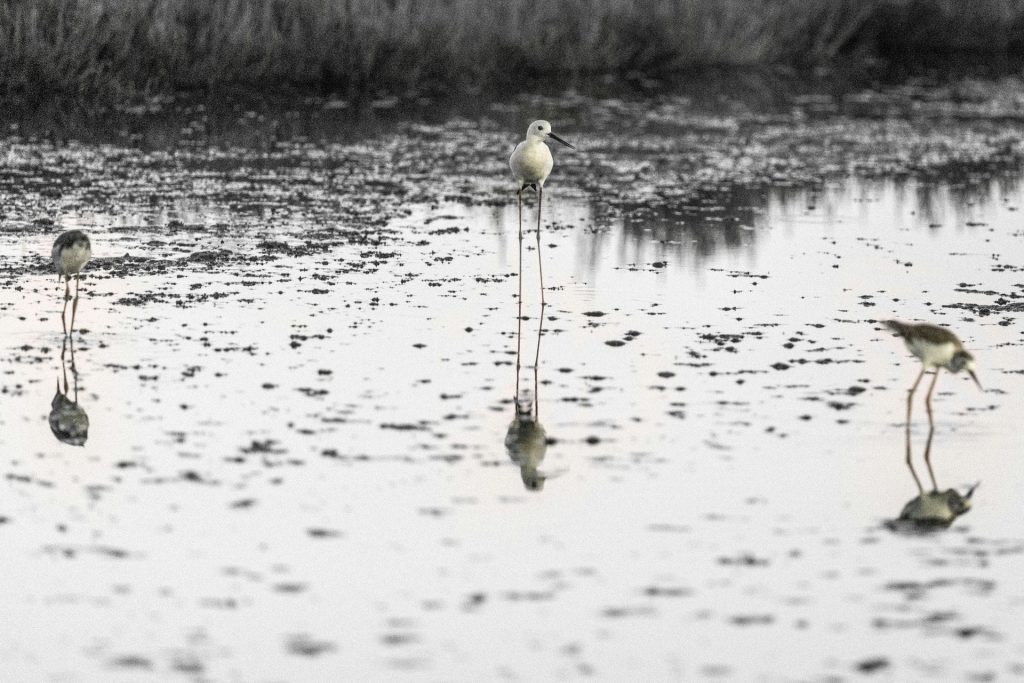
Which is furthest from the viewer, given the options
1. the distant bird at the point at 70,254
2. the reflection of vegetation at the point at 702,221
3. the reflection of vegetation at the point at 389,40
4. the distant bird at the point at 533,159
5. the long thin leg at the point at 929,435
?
the reflection of vegetation at the point at 389,40

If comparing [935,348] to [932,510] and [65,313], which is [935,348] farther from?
[65,313]

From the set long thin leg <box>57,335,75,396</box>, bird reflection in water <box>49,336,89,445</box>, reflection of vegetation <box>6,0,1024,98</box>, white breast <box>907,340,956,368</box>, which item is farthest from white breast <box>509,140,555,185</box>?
reflection of vegetation <box>6,0,1024,98</box>

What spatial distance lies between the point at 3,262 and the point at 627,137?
25.8 feet

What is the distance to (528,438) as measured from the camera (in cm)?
652

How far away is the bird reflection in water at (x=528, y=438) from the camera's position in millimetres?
6109

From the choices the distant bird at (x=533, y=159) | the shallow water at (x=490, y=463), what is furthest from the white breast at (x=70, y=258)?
the distant bird at (x=533, y=159)

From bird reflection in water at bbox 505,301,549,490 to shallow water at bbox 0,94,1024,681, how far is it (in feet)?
0.09

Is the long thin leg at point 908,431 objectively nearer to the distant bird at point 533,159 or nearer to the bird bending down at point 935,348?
the bird bending down at point 935,348

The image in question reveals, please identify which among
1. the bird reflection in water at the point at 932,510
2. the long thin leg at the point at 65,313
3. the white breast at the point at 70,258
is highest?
the white breast at the point at 70,258

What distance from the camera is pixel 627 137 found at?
16.4m

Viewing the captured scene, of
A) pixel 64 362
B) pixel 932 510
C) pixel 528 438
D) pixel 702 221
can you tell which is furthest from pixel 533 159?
pixel 932 510

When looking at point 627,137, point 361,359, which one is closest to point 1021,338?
point 361,359

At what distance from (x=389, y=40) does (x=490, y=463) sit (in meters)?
14.6

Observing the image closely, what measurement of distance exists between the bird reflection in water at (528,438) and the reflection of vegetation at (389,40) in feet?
36.3
